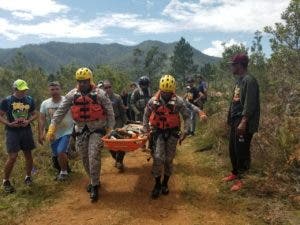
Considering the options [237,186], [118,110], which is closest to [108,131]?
[118,110]

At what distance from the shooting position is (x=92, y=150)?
7219mm

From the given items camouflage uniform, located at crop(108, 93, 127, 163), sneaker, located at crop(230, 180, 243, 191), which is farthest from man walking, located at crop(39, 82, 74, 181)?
sneaker, located at crop(230, 180, 243, 191)

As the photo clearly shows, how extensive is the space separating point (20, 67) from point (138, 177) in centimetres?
6142

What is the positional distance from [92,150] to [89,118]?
1.91ft

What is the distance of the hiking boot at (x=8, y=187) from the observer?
7852 mm

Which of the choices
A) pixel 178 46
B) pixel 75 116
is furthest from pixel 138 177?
pixel 178 46

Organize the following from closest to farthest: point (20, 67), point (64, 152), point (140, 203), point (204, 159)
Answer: point (140, 203) < point (64, 152) < point (204, 159) < point (20, 67)

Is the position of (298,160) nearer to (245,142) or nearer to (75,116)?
(245,142)

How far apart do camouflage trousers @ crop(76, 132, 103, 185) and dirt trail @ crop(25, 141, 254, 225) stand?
1.65ft

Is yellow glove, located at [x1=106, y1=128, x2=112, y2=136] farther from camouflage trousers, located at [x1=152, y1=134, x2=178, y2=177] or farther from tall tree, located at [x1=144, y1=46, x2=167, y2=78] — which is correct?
tall tree, located at [x1=144, y1=46, x2=167, y2=78]

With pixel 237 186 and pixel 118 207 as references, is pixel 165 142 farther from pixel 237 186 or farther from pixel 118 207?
pixel 237 186

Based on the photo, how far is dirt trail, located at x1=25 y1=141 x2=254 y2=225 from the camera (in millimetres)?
6414

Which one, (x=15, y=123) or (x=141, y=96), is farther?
(x=141, y=96)

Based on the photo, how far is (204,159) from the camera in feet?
33.4
